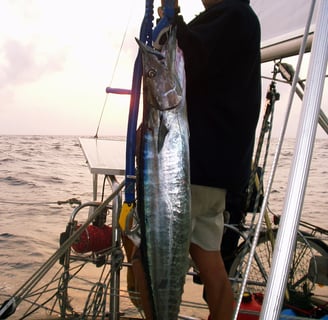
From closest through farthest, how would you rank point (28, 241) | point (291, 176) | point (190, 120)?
point (291, 176) → point (190, 120) → point (28, 241)

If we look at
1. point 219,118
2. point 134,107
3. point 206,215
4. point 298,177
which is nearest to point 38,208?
point 206,215

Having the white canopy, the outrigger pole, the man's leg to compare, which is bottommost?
the man's leg

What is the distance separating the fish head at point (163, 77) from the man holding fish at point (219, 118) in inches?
11.0

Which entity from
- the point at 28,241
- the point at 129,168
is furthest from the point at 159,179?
the point at 28,241

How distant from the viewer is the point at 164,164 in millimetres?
1267

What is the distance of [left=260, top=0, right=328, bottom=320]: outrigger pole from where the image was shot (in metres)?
0.70

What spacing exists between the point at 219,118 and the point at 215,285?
29.3 inches

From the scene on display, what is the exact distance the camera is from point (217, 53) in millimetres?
1567

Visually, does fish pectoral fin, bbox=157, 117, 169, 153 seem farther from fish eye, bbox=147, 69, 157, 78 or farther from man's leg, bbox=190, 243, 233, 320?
man's leg, bbox=190, 243, 233, 320

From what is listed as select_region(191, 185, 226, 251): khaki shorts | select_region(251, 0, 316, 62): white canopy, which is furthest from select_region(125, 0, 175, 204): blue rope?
select_region(251, 0, 316, 62): white canopy

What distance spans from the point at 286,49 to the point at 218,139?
1.30 metres

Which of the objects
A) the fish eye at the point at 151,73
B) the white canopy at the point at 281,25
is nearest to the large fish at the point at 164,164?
the fish eye at the point at 151,73

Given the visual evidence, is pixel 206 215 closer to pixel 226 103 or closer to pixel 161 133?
pixel 226 103

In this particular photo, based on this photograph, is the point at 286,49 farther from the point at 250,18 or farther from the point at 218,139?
the point at 218,139
